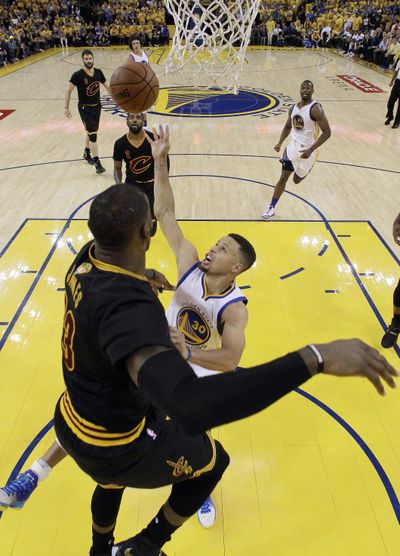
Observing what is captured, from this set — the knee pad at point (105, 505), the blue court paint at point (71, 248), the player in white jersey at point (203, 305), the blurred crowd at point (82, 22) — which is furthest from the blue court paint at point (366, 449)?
the blurred crowd at point (82, 22)

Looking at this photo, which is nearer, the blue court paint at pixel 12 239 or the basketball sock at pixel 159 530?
the basketball sock at pixel 159 530

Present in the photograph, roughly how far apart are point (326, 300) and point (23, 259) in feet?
11.0

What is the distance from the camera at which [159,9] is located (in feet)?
77.2

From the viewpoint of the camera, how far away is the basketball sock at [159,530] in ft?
7.16

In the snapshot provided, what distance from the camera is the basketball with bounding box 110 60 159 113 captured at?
4355mm

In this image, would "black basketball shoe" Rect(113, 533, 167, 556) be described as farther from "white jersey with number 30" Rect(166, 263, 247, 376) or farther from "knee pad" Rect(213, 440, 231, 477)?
"white jersey with number 30" Rect(166, 263, 247, 376)

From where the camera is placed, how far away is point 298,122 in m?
5.96

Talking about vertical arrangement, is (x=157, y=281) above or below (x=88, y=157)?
above

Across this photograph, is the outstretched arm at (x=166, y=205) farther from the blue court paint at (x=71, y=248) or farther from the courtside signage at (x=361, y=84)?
the courtside signage at (x=361, y=84)

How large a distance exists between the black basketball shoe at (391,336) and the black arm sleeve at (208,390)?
3.07 meters

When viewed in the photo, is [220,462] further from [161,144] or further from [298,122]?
[298,122]

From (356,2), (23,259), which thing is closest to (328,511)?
(23,259)

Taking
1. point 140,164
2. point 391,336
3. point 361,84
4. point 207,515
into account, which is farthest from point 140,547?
point 361,84

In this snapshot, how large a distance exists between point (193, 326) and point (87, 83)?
5.75 metres
